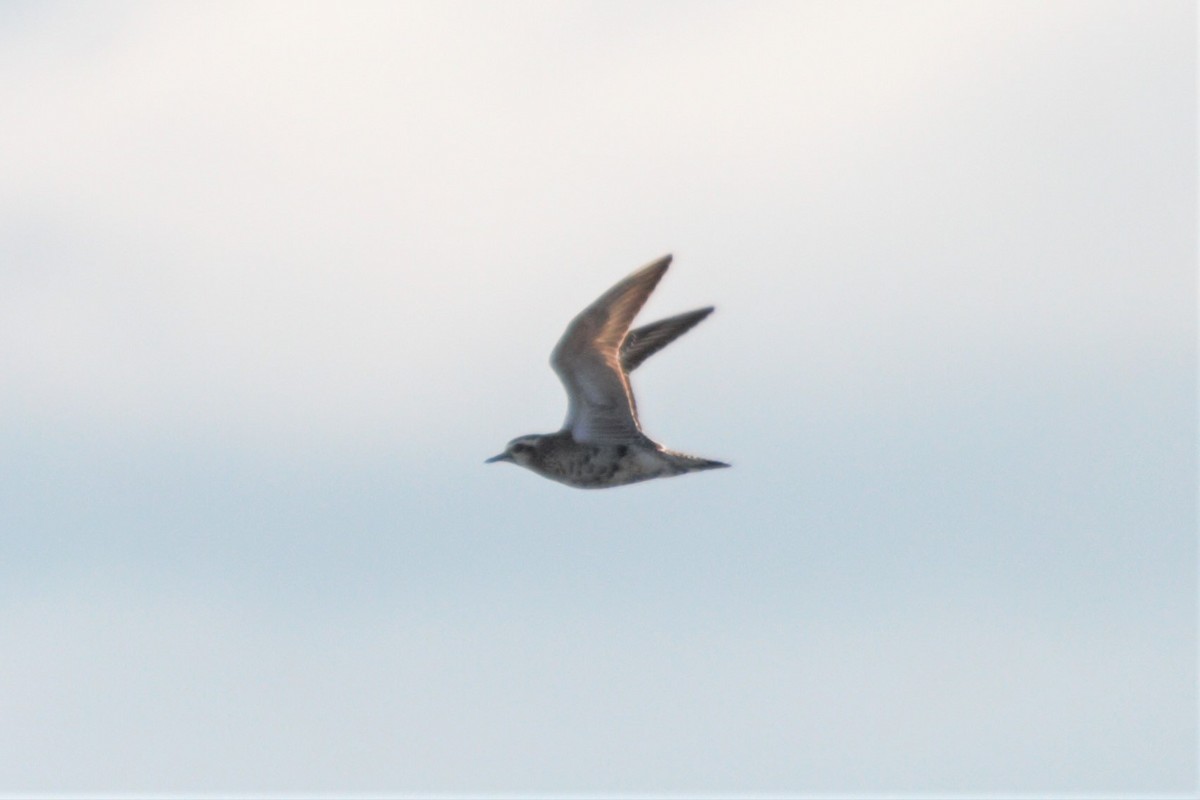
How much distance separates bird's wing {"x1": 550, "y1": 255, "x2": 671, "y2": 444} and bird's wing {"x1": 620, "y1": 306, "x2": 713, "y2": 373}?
2.88 metres

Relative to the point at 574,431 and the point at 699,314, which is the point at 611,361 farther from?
the point at 699,314

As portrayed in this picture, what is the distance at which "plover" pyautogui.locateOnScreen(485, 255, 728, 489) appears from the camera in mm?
33469

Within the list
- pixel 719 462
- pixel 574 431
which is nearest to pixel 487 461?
pixel 574 431

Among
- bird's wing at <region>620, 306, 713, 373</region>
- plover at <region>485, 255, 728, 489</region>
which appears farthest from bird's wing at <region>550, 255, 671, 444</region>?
bird's wing at <region>620, 306, 713, 373</region>

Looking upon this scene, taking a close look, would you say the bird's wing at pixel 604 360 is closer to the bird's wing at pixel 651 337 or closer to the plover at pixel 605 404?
the plover at pixel 605 404

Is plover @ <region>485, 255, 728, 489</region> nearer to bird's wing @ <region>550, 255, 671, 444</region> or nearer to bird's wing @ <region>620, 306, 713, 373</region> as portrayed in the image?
bird's wing @ <region>550, 255, 671, 444</region>

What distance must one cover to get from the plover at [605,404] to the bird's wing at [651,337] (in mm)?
2868

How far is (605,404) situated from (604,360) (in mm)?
665

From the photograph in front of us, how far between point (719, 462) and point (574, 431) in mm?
2453

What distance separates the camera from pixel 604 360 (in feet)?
110

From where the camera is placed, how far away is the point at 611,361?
3362 centimetres

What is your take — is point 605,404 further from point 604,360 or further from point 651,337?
point 651,337

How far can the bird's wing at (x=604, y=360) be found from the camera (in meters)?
33.5

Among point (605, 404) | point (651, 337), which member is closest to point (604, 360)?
point (605, 404)
